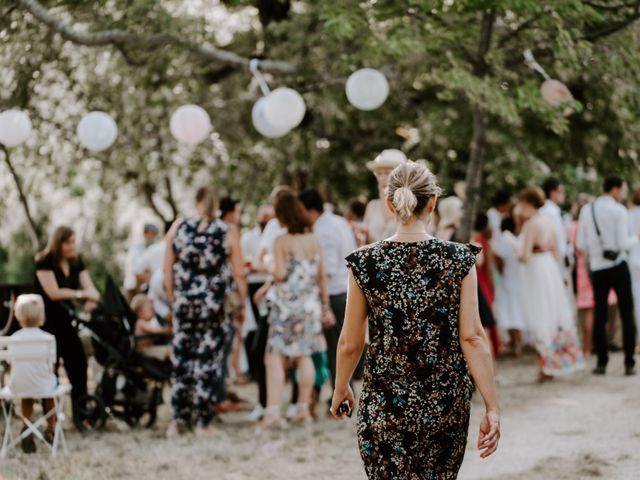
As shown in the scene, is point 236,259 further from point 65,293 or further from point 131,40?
point 131,40

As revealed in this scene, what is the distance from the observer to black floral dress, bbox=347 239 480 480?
3812 mm

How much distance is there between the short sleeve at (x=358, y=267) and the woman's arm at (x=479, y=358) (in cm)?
40

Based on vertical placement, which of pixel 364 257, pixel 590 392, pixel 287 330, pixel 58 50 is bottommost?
pixel 590 392

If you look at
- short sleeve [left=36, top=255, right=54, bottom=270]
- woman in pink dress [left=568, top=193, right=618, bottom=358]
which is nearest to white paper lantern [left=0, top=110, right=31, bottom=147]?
short sleeve [left=36, top=255, right=54, bottom=270]

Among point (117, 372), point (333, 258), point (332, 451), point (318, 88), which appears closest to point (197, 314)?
point (117, 372)

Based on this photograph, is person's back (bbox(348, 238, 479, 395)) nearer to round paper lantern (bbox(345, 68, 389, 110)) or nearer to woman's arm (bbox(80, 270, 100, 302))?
woman's arm (bbox(80, 270, 100, 302))

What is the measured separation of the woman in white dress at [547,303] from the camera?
9945mm

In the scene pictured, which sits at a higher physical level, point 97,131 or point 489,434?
point 97,131

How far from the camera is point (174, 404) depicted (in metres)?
8.13

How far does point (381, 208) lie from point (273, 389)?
2.02 meters

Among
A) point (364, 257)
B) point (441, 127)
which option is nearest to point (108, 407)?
point (364, 257)

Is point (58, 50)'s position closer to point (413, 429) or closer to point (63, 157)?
point (63, 157)

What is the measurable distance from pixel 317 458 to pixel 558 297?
4.02 metres

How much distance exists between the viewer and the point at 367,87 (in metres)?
9.82
